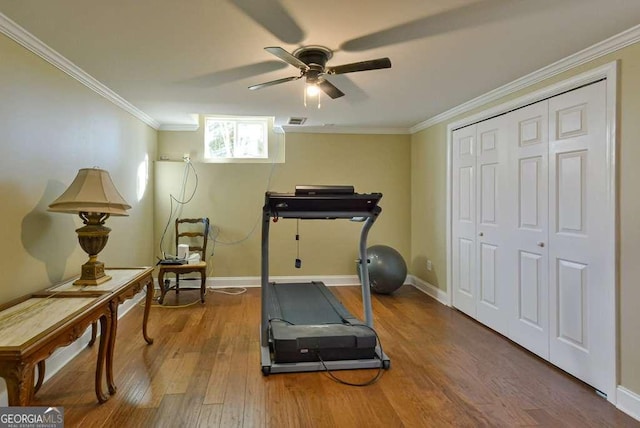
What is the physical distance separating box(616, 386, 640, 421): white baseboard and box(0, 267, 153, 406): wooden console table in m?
3.08

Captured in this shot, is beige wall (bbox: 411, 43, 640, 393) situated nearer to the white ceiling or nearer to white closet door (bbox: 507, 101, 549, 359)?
the white ceiling

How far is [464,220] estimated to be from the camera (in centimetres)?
380

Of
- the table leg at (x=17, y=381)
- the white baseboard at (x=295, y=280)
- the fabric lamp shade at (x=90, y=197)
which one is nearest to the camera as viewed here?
the table leg at (x=17, y=381)

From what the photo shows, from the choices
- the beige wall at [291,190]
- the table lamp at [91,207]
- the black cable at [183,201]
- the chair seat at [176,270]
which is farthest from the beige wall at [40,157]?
the beige wall at [291,190]

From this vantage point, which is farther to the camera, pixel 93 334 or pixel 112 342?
pixel 93 334

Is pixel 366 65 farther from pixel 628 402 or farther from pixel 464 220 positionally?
pixel 628 402

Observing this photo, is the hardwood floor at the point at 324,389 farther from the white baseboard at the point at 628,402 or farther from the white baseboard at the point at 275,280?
the white baseboard at the point at 275,280

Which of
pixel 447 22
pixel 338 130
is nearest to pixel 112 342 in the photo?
pixel 447 22

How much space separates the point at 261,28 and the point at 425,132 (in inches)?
125

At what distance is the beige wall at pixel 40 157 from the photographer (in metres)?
2.04

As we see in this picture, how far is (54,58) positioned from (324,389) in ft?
9.54

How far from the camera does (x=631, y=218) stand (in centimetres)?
207

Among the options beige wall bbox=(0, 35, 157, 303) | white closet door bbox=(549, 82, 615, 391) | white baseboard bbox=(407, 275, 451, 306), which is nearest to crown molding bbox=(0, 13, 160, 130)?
beige wall bbox=(0, 35, 157, 303)

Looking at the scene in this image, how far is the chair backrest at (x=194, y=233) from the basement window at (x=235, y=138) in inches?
35.8
